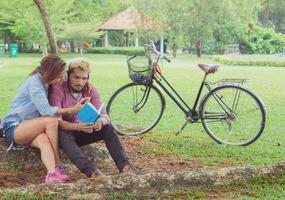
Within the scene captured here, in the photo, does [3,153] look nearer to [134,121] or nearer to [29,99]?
[29,99]

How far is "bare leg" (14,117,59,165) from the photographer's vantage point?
3678 millimetres

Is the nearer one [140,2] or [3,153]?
[3,153]

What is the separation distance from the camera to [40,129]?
12.1 feet

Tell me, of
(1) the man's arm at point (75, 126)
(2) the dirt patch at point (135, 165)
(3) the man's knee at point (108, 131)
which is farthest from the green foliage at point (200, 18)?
(1) the man's arm at point (75, 126)

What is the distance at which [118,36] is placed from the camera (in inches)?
1810

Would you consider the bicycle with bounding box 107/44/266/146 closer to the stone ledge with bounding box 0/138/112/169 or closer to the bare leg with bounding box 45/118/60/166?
the stone ledge with bounding box 0/138/112/169

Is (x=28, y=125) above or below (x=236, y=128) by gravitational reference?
above

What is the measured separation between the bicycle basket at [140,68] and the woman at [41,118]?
174 centimetres

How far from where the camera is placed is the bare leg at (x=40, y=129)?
368 centimetres

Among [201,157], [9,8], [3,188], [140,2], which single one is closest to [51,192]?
[3,188]

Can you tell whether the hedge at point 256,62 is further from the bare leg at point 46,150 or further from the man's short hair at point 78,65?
the bare leg at point 46,150

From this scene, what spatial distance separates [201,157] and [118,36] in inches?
1640

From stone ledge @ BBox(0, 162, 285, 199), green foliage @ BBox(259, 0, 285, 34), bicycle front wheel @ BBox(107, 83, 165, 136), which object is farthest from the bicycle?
green foliage @ BBox(259, 0, 285, 34)

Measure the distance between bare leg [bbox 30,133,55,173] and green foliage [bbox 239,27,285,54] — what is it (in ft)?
111
